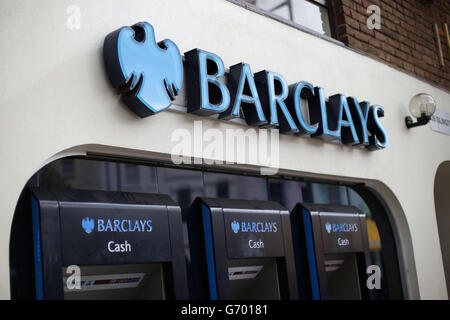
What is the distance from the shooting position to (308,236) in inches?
151

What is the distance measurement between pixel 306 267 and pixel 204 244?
3.33 ft

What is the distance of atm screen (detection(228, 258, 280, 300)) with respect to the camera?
3.36 meters

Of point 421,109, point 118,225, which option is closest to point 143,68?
point 118,225

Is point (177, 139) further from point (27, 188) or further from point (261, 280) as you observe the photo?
point (261, 280)

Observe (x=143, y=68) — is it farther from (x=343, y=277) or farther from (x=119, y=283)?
(x=343, y=277)

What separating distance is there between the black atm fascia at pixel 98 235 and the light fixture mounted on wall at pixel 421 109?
2922 mm

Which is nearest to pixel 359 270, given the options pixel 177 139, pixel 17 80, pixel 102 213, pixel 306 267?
pixel 306 267

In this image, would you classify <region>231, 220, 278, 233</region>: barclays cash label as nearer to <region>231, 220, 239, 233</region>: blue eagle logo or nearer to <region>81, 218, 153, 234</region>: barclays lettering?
<region>231, 220, 239, 233</region>: blue eagle logo

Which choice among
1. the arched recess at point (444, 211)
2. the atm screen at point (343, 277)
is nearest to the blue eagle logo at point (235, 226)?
the atm screen at point (343, 277)

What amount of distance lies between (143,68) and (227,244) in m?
1.15

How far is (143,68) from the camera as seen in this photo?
2.80m

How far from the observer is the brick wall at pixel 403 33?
189 inches

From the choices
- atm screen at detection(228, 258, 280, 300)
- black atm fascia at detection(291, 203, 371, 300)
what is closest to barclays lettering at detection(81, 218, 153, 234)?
atm screen at detection(228, 258, 280, 300)

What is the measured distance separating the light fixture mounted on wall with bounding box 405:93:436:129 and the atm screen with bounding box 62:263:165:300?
312 centimetres
